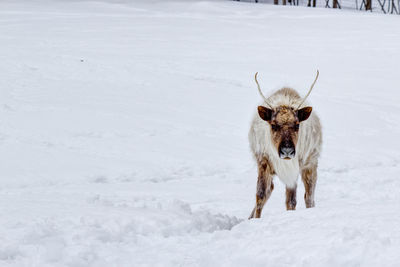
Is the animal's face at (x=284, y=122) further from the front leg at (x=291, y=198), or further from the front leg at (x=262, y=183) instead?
the front leg at (x=291, y=198)

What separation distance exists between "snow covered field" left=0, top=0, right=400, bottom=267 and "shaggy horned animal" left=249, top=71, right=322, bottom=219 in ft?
1.46

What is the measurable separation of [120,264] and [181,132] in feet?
21.3

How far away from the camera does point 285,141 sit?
4770 mm

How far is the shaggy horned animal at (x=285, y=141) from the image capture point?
491 centimetres

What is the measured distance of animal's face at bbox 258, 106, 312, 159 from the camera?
480 centimetres

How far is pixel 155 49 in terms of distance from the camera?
1914cm

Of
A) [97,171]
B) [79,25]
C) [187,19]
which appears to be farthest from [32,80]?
[187,19]

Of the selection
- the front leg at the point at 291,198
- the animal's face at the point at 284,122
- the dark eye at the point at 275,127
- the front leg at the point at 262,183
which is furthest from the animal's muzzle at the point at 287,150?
the front leg at the point at 291,198

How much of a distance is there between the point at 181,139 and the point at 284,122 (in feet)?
16.9

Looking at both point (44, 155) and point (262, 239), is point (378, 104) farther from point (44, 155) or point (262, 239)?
point (262, 239)

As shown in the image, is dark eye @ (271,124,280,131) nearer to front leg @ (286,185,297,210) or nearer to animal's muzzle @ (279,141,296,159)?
animal's muzzle @ (279,141,296,159)

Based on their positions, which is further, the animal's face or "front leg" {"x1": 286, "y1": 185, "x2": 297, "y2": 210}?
"front leg" {"x1": 286, "y1": 185, "x2": 297, "y2": 210}

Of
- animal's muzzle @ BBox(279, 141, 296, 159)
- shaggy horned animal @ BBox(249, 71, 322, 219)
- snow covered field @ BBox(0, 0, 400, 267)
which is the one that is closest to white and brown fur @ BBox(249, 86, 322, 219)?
shaggy horned animal @ BBox(249, 71, 322, 219)

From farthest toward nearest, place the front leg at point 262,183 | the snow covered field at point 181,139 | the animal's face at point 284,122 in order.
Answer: the front leg at point 262,183
the animal's face at point 284,122
the snow covered field at point 181,139
